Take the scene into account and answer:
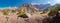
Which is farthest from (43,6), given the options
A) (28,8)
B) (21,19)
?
(21,19)

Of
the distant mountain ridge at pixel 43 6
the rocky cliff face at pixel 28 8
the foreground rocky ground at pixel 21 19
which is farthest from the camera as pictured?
the rocky cliff face at pixel 28 8

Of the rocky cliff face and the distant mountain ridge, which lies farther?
the rocky cliff face

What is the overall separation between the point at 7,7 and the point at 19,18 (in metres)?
0.58

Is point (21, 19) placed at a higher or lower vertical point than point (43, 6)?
lower

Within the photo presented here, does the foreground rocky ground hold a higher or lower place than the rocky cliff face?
lower

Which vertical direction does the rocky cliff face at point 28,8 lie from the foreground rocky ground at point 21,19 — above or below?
above

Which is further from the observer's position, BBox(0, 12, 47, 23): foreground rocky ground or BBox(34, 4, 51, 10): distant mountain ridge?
BBox(34, 4, 51, 10): distant mountain ridge

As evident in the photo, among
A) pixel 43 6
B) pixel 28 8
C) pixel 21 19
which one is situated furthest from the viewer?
Answer: pixel 28 8

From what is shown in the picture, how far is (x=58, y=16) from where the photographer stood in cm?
422

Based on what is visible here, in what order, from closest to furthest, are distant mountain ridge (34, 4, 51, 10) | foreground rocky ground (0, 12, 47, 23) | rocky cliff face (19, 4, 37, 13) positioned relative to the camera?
foreground rocky ground (0, 12, 47, 23)
distant mountain ridge (34, 4, 51, 10)
rocky cliff face (19, 4, 37, 13)

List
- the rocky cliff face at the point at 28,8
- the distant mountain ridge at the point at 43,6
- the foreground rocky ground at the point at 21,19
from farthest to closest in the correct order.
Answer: the rocky cliff face at the point at 28,8 < the distant mountain ridge at the point at 43,6 < the foreground rocky ground at the point at 21,19

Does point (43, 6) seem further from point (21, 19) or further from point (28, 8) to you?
point (21, 19)

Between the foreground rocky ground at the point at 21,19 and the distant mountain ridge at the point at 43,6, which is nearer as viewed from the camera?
the foreground rocky ground at the point at 21,19

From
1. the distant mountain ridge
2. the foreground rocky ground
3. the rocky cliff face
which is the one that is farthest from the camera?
the rocky cliff face
